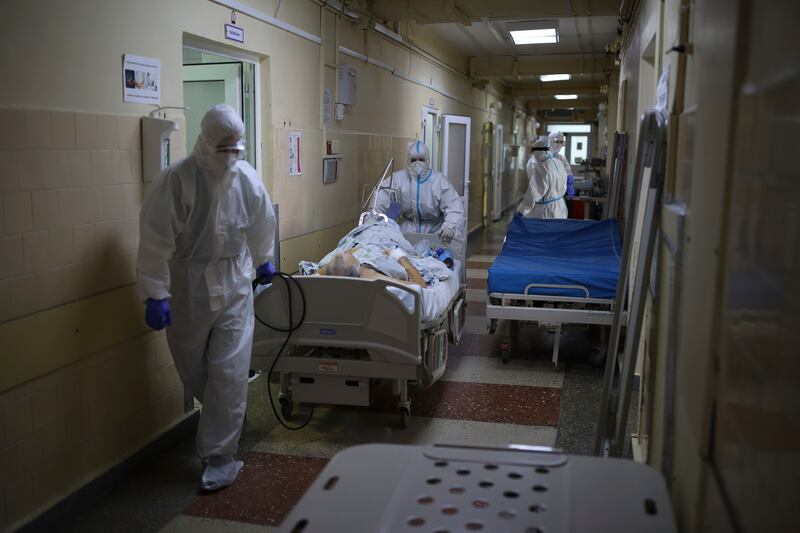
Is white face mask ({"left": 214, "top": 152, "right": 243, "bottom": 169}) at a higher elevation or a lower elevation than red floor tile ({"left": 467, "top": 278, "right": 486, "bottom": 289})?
higher

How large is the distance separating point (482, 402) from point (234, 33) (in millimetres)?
2539

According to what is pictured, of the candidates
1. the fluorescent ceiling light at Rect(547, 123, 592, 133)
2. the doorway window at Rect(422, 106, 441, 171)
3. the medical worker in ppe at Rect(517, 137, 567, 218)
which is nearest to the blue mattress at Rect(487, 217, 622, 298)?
the medical worker in ppe at Rect(517, 137, 567, 218)

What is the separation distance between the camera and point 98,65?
311 centimetres

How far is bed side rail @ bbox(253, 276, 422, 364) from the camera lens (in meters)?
3.64

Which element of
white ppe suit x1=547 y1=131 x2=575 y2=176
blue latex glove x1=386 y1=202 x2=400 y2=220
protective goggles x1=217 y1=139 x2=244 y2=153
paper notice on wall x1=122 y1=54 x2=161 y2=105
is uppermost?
paper notice on wall x1=122 y1=54 x2=161 y2=105

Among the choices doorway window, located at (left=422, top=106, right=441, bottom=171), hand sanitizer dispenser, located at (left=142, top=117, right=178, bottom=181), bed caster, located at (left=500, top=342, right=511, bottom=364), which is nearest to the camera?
hand sanitizer dispenser, located at (left=142, top=117, right=178, bottom=181)

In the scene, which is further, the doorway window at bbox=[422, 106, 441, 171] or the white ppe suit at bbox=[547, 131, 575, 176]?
the doorway window at bbox=[422, 106, 441, 171]

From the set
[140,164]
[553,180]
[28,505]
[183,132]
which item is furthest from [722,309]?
[553,180]

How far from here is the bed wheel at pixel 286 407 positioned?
4.09 m

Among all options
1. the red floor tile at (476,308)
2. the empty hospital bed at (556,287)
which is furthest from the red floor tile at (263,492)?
the red floor tile at (476,308)

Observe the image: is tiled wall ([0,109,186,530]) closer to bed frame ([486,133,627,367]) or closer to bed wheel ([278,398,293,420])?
bed wheel ([278,398,293,420])

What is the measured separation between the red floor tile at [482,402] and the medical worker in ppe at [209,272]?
3.91 ft

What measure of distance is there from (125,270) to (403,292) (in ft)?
4.37

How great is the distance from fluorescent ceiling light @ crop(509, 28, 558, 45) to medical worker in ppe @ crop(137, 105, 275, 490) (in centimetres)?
660
